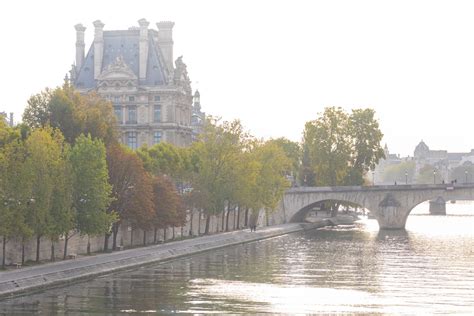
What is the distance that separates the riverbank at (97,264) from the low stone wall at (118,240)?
2.02 meters

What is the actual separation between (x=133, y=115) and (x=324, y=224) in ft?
109

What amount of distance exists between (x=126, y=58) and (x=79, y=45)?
821 centimetres

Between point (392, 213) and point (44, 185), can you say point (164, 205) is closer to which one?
point (44, 185)

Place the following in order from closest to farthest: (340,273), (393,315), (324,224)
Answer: (393,315) < (340,273) < (324,224)

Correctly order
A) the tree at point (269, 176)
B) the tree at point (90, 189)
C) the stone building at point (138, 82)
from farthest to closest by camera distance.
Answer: the stone building at point (138, 82)
the tree at point (269, 176)
the tree at point (90, 189)

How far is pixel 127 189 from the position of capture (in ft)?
265

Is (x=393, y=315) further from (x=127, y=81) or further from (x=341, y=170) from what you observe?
(x=341, y=170)

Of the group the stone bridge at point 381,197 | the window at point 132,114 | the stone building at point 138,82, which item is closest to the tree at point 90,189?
the stone building at point 138,82

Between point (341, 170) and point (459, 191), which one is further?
point (341, 170)

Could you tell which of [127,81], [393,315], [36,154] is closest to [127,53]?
[127,81]

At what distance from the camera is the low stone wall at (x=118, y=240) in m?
67.6

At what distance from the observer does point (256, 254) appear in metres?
90.5

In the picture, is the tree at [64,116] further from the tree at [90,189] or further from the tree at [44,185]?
the tree at [44,185]

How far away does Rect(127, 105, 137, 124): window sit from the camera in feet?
447
